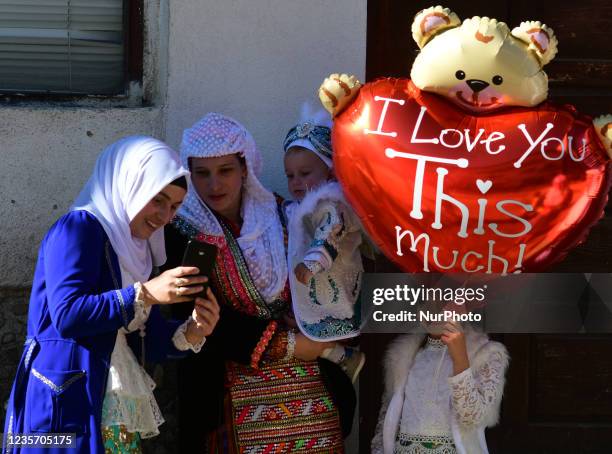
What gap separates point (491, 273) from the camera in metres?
3.31

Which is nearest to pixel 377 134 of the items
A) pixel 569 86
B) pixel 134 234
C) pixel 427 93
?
pixel 427 93

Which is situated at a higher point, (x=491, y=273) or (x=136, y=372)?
(x=491, y=273)

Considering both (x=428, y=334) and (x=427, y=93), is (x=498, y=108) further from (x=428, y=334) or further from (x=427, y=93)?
(x=428, y=334)

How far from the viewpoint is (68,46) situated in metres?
3.97

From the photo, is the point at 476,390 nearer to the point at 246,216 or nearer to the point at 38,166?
the point at 246,216

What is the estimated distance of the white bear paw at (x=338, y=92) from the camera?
3.29 metres

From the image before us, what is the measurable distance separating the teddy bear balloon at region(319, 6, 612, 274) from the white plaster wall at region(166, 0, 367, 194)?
26.0 inches

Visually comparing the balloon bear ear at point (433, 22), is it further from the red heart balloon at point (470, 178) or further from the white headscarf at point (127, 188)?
the white headscarf at point (127, 188)

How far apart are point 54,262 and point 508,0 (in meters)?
2.14

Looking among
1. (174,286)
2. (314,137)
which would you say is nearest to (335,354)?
(314,137)

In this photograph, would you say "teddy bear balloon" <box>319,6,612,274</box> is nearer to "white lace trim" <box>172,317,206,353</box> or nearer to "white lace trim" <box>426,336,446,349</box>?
"white lace trim" <box>426,336,446,349</box>

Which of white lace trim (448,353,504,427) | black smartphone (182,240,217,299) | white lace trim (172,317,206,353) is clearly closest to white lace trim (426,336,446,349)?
white lace trim (448,353,504,427)

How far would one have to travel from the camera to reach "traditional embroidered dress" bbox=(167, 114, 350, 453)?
3.33 meters

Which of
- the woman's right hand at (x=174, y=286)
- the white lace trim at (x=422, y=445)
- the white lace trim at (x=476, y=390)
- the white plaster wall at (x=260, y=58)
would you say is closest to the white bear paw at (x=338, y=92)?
the white plaster wall at (x=260, y=58)
